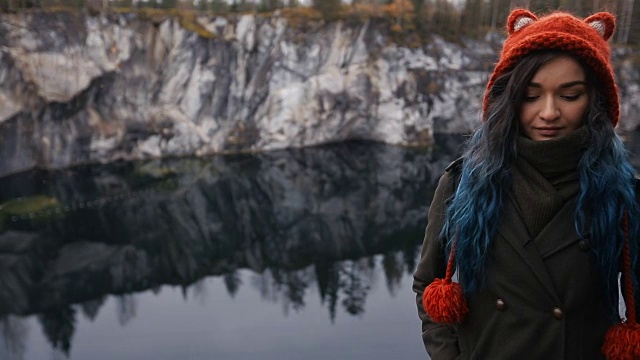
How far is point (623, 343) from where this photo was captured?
1.75 metres

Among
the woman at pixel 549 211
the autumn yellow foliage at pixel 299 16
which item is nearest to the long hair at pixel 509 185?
the woman at pixel 549 211

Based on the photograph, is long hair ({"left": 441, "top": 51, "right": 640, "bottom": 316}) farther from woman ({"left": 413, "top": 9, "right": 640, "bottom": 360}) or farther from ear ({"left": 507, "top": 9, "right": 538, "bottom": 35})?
ear ({"left": 507, "top": 9, "right": 538, "bottom": 35})

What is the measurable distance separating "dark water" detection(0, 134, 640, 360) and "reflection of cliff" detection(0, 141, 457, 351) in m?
0.06

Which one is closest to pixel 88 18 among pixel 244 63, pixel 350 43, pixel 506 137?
pixel 244 63

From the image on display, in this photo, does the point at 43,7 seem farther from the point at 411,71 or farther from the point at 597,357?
the point at 597,357

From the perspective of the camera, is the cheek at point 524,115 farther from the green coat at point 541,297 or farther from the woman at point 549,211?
the green coat at point 541,297

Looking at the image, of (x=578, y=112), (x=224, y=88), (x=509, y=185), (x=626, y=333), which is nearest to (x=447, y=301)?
(x=509, y=185)

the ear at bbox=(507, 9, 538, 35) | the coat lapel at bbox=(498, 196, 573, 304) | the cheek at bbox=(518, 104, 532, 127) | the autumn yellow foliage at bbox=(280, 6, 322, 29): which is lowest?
the autumn yellow foliage at bbox=(280, 6, 322, 29)

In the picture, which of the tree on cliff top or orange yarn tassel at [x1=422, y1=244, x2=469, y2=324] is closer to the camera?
orange yarn tassel at [x1=422, y1=244, x2=469, y2=324]

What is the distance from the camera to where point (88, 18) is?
27703 mm

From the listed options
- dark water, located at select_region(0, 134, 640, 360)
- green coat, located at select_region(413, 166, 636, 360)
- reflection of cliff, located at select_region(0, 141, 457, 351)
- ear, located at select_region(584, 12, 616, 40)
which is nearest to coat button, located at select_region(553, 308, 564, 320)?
green coat, located at select_region(413, 166, 636, 360)

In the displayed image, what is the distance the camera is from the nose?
1.81 metres

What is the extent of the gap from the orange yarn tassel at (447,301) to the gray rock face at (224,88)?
27.2 metres

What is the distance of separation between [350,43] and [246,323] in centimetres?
2496
